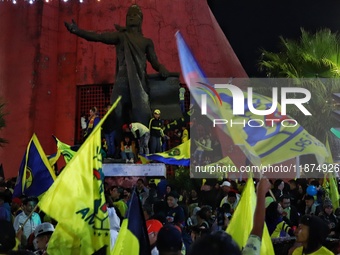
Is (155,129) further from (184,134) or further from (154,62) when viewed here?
(184,134)

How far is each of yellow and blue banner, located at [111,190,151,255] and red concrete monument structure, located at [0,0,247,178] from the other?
15.5 meters

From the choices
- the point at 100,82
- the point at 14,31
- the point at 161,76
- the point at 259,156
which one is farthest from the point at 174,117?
the point at 14,31

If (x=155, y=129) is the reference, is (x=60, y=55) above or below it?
above

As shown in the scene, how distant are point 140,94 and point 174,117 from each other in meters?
0.99

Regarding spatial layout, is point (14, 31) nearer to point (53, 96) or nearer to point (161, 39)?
point (53, 96)

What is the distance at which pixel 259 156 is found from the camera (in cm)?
1000

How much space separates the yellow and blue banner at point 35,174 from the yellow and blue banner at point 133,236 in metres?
4.81

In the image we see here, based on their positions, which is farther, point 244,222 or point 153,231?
point 153,231

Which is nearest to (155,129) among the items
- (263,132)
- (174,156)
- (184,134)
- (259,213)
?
(174,156)

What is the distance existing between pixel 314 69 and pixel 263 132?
11.5 metres

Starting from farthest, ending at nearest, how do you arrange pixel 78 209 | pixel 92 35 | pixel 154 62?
pixel 154 62 < pixel 92 35 < pixel 78 209

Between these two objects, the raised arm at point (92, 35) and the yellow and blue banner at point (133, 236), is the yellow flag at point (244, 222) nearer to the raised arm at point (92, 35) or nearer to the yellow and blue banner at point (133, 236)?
the yellow and blue banner at point (133, 236)

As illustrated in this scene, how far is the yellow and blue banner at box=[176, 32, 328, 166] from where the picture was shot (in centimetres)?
998

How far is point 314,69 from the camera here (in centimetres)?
2116
